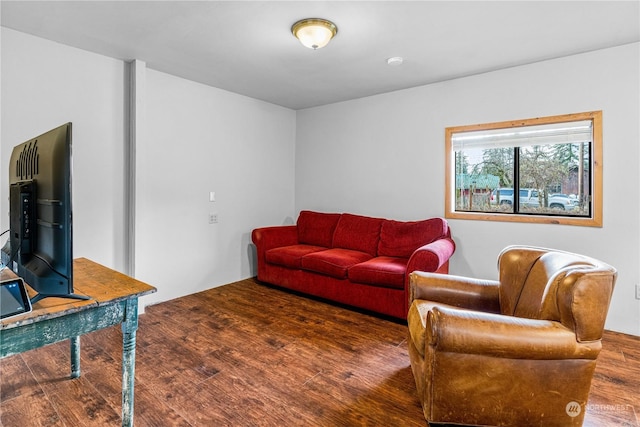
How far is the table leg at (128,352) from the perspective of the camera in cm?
145

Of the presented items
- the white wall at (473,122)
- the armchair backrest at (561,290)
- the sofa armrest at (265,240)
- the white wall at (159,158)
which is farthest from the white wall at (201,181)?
the armchair backrest at (561,290)

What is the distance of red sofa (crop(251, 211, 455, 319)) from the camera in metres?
2.99

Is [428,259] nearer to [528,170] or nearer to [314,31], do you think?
[528,170]

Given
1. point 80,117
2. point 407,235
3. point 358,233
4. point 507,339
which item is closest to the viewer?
point 507,339

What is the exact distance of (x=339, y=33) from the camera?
2.52m

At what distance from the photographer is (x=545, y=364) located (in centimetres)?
151

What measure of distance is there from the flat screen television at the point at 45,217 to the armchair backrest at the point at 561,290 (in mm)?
2067

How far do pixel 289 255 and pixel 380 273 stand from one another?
1.16 metres

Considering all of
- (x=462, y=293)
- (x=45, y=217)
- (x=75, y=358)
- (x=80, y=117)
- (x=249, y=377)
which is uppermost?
(x=80, y=117)

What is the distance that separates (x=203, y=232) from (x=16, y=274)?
236cm

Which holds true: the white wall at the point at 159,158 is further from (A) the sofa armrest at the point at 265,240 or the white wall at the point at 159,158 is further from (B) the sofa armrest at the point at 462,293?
(B) the sofa armrest at the point at 462,293

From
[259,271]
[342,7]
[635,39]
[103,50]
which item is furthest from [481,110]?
[103,50]

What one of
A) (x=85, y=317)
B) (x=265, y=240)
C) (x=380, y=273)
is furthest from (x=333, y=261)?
(x=85, y=317)

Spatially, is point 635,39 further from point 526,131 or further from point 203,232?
point 203,232
